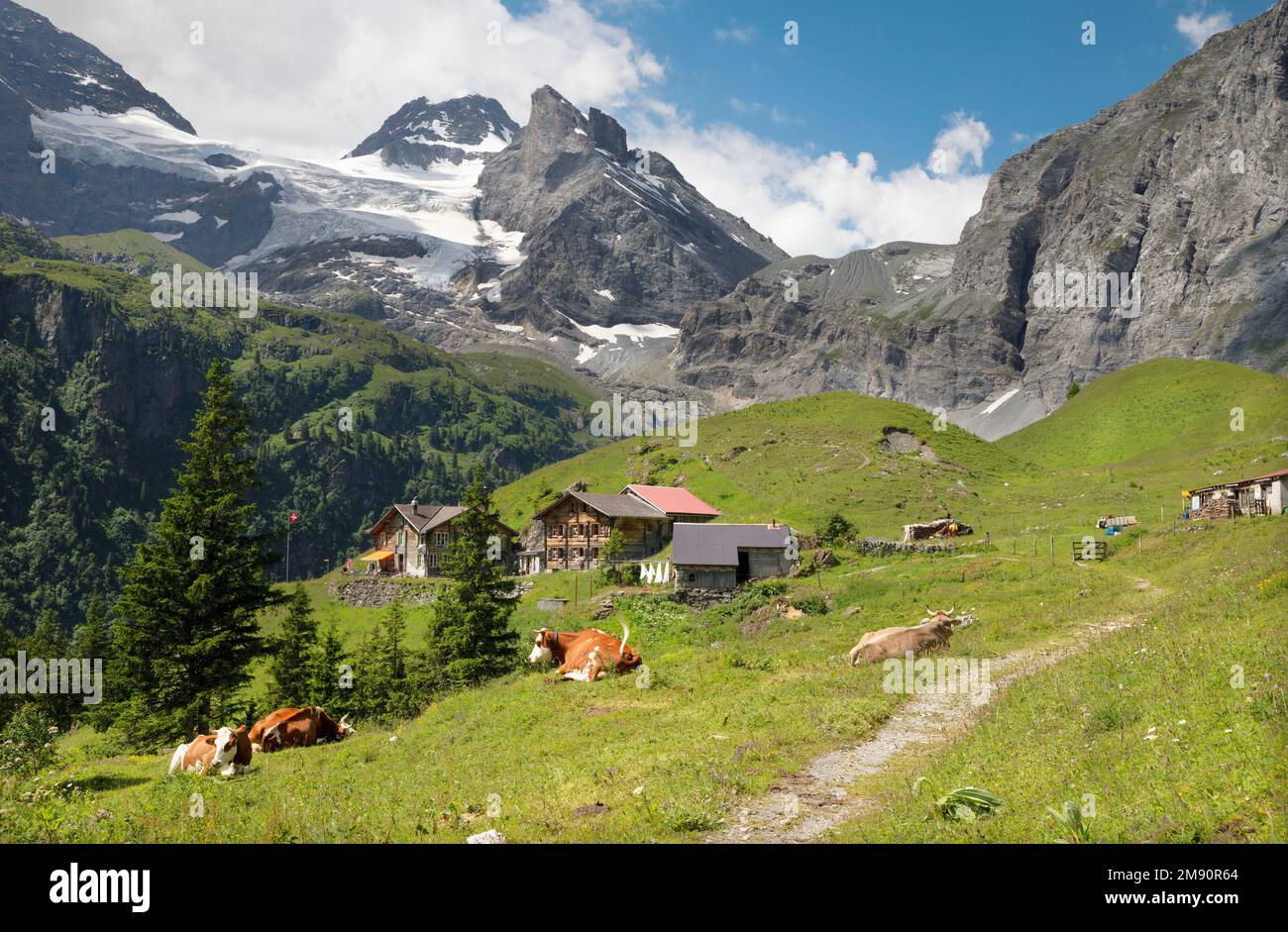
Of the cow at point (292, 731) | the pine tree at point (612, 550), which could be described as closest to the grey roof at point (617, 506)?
the pine tree at point (612, 550)

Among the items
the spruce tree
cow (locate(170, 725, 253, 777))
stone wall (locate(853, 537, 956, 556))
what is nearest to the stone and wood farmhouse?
stone wall (locate(853, 537, 956, 556))

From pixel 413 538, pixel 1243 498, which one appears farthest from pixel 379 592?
pixel 1243 498

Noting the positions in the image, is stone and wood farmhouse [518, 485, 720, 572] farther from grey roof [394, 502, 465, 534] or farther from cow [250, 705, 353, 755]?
cow [250, 705, 353, 755]

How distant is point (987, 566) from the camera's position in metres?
44.0

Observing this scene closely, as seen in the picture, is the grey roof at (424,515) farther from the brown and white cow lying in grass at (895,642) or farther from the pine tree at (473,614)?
the brown and white cow lying in grass at (895,642)

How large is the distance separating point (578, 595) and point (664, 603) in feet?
45.8

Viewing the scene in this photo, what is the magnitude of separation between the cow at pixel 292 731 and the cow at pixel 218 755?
3145 millimetres

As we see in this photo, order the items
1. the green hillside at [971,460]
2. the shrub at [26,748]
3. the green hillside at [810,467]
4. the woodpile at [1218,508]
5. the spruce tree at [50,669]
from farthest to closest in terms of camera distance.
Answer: the green hillside at [810,467], the green hillside at [971,460], the spruce tree at [50,669], the woodpile at [1218,508], the shrub at [26,748]

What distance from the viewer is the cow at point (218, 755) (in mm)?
18891

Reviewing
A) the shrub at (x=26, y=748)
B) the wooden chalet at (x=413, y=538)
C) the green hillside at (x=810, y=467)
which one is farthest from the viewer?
the wooden chalet at (x=413, y=538)

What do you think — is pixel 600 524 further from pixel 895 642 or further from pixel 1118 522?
pixel 895 642

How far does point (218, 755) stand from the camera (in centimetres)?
1898
